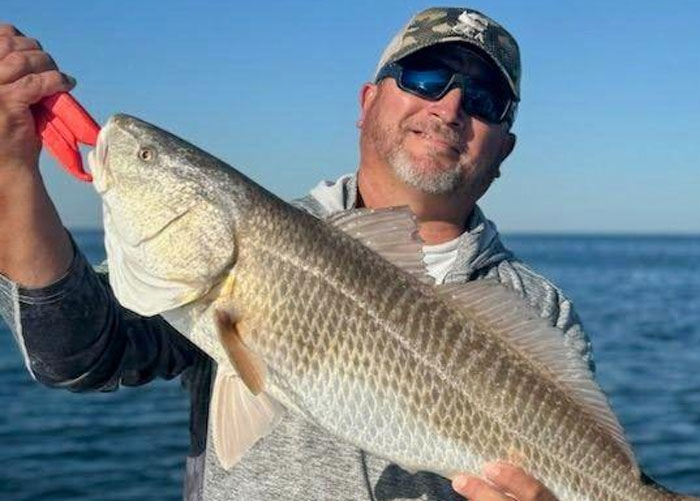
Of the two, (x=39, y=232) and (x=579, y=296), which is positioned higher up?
(x=39, y=232)

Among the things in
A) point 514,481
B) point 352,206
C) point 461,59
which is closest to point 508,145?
point 461,59

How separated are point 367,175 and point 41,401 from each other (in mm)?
13377

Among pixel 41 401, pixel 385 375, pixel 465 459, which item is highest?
pixel 385 375

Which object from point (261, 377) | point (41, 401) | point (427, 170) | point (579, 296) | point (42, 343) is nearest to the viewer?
point (261, 377)

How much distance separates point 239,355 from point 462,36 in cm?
246

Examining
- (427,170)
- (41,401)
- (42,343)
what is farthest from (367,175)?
(41,401)

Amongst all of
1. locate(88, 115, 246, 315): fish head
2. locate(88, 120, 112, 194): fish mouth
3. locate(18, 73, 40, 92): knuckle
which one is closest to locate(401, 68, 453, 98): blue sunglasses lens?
locate(88, 115, 246, 315): fish head

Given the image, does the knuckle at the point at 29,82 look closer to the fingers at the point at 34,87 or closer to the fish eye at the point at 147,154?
the fingers at the point at 34,87

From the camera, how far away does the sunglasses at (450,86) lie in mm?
5227

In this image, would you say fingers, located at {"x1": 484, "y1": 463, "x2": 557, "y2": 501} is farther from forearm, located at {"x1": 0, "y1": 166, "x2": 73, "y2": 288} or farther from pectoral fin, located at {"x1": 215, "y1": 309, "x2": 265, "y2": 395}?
forearm, located at {"x1": 0, "y1": 166, "x2": 73, "y2": 288}

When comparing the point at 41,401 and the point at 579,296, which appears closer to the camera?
the point at 41,401

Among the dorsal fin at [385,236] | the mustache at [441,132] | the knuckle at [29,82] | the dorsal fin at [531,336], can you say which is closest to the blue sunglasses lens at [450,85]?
the mustache at [441,132]

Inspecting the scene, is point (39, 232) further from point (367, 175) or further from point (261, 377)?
point (367, 175)

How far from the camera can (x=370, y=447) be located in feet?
11.9
